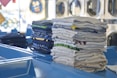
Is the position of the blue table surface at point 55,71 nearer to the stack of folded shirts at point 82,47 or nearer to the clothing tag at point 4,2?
the stack of folded shirts at point 82,47

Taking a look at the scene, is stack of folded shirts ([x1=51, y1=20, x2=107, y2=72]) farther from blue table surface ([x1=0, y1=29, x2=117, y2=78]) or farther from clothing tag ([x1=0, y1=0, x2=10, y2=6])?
clothing tag ([x1=0, y1=0, x2=10, y2=6])

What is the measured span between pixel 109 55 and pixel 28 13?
145 inches

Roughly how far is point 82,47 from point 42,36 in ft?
1.43

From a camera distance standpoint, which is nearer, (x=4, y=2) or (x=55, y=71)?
(x=55, y=71)

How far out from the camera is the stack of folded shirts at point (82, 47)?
4.58 feet

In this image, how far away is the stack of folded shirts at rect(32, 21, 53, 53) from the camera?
5.49 feet

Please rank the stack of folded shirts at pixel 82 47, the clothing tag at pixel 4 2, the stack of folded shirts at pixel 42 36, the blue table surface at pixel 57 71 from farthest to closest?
the clothing tag at pixel 4 2 → the stack of folded shirts at pixel 42 36 → the stack of folded shirts at pixel 82 47 → the blue table surface at pixel 57 71

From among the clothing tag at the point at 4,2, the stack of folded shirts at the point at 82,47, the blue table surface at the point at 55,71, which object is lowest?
the blue table surface at the point at 55,71

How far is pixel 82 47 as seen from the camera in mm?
1394

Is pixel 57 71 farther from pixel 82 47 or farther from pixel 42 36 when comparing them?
pixel 42 36

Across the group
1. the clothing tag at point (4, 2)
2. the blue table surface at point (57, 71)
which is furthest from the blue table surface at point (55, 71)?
the clothing tag at point (4, 2)

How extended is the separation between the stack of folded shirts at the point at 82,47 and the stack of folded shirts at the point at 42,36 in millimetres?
190

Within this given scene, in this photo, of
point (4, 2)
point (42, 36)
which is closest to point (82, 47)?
point (42, 36)

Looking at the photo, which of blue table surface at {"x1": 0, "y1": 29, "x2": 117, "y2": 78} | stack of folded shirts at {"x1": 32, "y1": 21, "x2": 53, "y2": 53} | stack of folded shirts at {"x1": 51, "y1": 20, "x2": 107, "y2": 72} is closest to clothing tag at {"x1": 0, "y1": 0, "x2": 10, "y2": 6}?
stack of folded shirts at {"x1": 32, "y1": 21, "x2": 53, "y2": 53}
